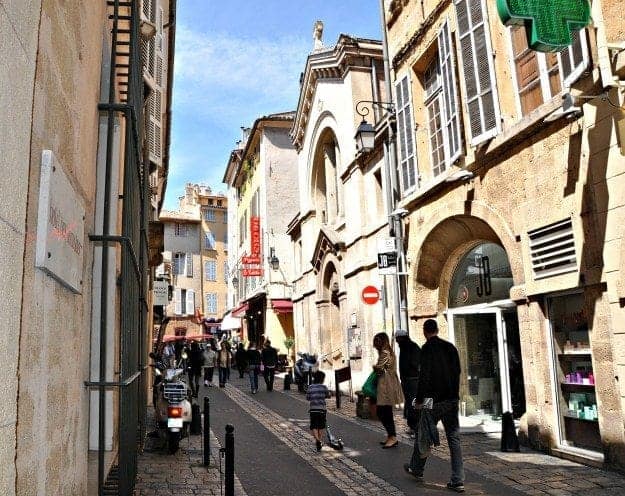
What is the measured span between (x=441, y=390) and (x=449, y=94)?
598 cm

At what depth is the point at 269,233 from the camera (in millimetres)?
31984

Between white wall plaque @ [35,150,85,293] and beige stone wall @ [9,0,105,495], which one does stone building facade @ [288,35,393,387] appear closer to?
beige stone wall @ [9,0,105,495]

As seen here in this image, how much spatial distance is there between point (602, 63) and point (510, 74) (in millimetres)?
2481

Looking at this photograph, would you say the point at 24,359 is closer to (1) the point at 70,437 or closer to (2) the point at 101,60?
(1) the point at 70,437

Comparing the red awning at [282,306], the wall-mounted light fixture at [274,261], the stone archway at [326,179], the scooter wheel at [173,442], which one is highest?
the stone archway at [326,179]

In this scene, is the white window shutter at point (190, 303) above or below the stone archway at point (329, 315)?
above

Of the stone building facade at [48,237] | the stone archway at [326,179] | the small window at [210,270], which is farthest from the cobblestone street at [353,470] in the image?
the small window at [210,270]

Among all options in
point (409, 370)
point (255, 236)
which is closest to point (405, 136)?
point (409, 370)

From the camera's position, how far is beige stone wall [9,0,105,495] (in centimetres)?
234

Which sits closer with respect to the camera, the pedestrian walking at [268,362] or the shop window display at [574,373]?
the shop window display at [574,373]

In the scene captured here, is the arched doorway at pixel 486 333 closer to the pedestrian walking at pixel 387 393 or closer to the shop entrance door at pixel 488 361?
the shop entrance door at pixel 488 361

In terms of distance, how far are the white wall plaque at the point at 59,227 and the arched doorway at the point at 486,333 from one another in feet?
26.3

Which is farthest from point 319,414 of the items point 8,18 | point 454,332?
point 8,18

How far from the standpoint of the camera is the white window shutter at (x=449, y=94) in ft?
34.9
